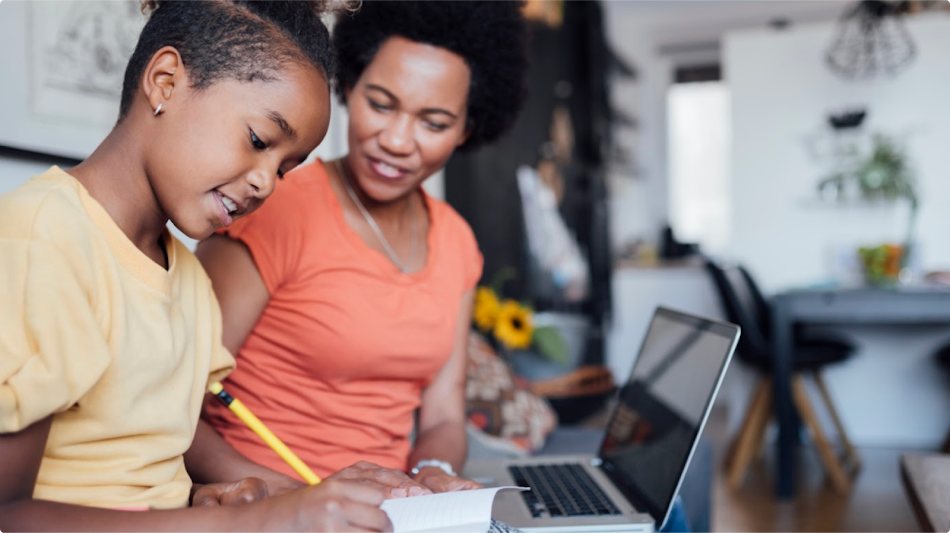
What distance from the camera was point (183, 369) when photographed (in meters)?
0.82

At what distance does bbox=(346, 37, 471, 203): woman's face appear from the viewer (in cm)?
125

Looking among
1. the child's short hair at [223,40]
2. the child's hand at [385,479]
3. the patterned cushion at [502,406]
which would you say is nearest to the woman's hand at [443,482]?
the child's hand at [385,479]

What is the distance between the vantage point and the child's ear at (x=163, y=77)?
0.77m

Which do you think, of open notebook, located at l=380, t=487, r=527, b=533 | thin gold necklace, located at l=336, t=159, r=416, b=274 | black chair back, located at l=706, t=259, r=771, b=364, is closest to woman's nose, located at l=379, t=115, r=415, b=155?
thin gold necklace, located at l=336, t=159, r=416, b=274

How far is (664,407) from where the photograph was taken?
126 cm

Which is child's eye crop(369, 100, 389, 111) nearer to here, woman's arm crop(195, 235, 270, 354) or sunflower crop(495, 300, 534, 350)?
woman's arm crop(195, 235, 270, 354)

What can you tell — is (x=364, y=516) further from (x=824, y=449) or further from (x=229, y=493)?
(x=824, y=449)

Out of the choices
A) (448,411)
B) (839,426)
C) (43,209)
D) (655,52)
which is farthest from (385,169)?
(655,52)

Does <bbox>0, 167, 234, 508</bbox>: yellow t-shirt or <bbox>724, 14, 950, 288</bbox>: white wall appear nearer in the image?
<bbox>0, 167, 234, 508</bbox>: yellow t-shirt

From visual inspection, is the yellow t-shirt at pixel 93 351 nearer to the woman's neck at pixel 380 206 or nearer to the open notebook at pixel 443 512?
the open notebook at pixel 443 512

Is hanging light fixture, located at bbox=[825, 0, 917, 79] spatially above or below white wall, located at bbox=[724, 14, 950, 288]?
above

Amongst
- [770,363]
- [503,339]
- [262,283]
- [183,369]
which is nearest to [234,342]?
[262,283]

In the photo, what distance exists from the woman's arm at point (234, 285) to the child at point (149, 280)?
208 millimetres

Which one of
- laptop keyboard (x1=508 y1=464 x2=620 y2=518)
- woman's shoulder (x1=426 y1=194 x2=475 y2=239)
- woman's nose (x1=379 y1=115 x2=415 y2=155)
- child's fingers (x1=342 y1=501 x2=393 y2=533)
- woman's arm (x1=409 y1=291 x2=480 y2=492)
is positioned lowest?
laptop keyboard (x1=508 y1=464 x2=620 y2=518)
